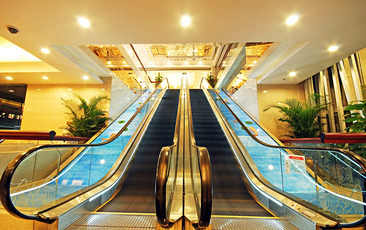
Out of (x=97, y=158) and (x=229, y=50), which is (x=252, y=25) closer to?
(x=97, y=158)

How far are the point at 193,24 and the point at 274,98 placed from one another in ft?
19.0

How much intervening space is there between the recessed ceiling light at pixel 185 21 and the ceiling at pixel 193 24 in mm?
96

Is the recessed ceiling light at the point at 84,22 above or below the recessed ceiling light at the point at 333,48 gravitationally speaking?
above

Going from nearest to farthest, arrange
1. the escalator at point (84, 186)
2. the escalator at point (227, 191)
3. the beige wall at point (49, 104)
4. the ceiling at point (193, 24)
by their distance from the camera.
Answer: the escalator at point (84, 186) < the escalator at point (227, 191) < the ceiling at point (193, 24) < the beige wall at point (49, 104)

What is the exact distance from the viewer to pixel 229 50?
12172 mm

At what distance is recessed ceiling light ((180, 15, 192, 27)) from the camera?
3721mm

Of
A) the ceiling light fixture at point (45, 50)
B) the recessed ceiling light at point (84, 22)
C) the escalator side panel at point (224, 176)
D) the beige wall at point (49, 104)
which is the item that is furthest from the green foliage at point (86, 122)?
the escalator side panel at point (224, 176)

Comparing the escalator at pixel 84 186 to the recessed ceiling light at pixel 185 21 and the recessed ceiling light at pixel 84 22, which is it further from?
the recessed ceiling light at pixel 185 21

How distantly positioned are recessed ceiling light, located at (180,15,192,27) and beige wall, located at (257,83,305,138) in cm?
545

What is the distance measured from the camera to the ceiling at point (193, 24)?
11.0ft

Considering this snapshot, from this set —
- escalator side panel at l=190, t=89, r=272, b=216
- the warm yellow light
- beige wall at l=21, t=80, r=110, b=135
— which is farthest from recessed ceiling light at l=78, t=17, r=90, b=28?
beige wall at l=21, t=80, r=110, b=135

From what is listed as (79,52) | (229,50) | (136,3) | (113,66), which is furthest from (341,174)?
(229,50)

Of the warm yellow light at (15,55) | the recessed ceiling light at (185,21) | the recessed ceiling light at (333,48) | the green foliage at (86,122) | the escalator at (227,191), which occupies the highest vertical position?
the warm yellow light at (15,55)

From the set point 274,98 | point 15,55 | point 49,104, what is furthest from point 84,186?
point 274,98
